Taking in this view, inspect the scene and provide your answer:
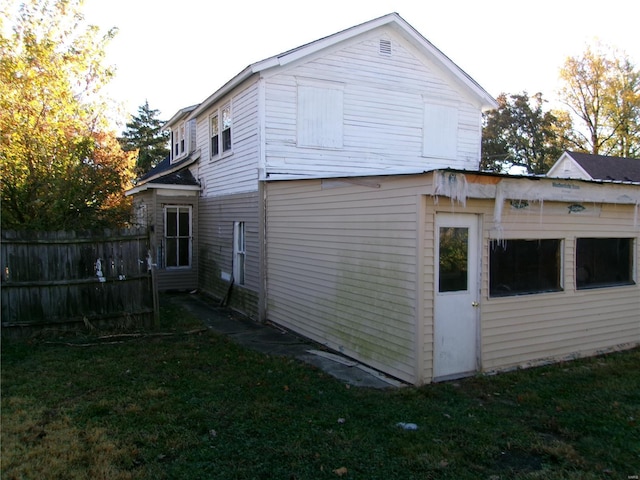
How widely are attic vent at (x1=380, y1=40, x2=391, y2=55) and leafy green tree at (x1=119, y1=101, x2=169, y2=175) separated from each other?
31790mm

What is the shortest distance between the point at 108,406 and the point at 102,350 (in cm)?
260

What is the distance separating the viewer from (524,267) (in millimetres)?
7254

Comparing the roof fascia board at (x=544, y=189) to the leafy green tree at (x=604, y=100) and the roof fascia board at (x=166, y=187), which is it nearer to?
the roof fascia board at (x=166, y=187)

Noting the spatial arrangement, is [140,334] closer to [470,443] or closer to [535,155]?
[470,443]

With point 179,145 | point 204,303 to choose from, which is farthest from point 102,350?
point 179,145

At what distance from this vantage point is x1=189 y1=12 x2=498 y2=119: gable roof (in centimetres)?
1032

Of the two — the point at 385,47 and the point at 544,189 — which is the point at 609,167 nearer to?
the point at 385,47

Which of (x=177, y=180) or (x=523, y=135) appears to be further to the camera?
(x=523, y=135)

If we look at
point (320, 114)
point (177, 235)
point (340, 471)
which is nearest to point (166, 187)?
point (177, 235)

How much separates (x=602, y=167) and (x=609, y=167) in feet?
1.96

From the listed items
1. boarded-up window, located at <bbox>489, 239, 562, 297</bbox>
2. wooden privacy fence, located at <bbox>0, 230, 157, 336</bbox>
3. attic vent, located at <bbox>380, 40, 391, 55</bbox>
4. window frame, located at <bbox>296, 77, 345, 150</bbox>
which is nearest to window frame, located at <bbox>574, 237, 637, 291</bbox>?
boarded-up window, located at <bbox>489, 239, 562, 297</bbox>

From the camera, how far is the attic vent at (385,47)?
38.4ft

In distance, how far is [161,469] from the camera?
3.96 meters

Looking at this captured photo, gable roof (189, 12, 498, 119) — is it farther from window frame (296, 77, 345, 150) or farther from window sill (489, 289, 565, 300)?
window sill (489, 289, 565, 300)
